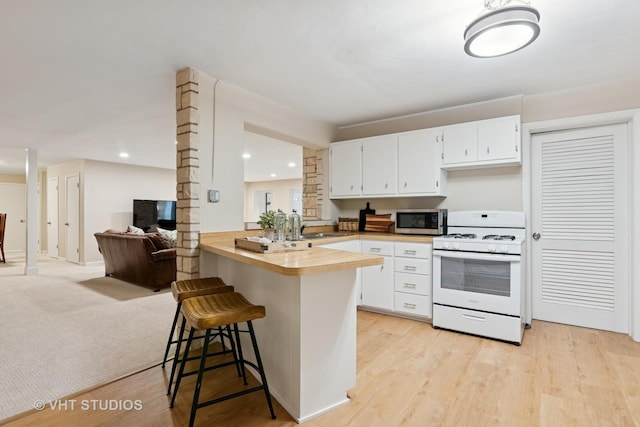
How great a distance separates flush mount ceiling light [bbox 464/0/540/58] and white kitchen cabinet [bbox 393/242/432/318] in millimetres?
1893

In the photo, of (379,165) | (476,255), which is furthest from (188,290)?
(379,165)

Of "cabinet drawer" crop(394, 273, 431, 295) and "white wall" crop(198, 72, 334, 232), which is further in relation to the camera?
"cabinet drawer" crop(394, 273, 431, 295)

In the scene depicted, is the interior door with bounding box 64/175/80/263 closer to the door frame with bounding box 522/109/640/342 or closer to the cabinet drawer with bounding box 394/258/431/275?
the cabinet drawer with bounding box 394/258/431/275

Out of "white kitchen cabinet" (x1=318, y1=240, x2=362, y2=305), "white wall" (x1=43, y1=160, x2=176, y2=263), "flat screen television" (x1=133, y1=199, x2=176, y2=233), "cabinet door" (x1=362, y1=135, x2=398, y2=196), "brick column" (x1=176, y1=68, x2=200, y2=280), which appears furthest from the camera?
"flat screen television" (x1=133, y1=199, x2=176, y2=233)

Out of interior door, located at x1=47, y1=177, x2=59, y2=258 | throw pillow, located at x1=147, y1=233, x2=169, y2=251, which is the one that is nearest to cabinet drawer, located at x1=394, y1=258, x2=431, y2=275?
throw pillow, located at x1=147, y1=233, x2=169, y2=251

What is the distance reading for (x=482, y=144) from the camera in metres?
3.21

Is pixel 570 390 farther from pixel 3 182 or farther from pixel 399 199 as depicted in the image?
pixel 3 182

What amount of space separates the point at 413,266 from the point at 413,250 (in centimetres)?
17

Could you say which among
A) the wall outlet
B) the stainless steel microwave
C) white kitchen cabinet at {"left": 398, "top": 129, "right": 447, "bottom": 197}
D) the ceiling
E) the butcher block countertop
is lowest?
the butcher block countertop

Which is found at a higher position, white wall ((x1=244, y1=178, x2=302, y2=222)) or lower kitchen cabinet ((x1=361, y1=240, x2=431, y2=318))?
white wall ((x1=244, y1=178, x2=302, y2=222))

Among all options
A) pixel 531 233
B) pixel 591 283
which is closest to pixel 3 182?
pixel 531 233

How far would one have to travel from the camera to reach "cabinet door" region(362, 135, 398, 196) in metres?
3.74

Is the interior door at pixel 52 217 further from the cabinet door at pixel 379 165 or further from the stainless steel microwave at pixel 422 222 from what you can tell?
the stainless steel microwave at pixel 422 222

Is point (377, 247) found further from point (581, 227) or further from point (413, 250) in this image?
point (581, 227)
